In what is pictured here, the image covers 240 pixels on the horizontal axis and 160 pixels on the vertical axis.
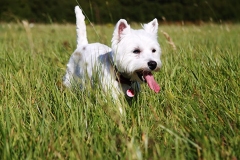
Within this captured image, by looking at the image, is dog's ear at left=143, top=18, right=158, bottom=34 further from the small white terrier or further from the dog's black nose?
the dog's black nose

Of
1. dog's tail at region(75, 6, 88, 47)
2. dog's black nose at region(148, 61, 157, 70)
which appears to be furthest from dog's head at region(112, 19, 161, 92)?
dog's tail at region(75, 6, 88, 47)

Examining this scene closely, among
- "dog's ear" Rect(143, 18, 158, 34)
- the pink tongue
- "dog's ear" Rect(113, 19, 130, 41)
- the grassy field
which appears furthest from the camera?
"dog's ear" Rect(143, 18, 158, 34)

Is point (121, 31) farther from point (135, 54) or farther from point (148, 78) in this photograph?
point (148, 78)

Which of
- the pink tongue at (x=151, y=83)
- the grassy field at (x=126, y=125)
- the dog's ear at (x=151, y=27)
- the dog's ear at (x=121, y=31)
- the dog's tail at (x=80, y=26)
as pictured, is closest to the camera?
the grassy field at (x=126, y=125)

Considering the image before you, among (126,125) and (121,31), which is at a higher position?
(121,31)

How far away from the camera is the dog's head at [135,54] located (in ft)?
12.0

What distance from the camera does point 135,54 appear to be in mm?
3803

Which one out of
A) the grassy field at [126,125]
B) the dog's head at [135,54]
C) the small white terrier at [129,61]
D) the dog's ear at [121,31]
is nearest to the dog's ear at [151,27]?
the small white terrier at [129,61]

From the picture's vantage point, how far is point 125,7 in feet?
86.1

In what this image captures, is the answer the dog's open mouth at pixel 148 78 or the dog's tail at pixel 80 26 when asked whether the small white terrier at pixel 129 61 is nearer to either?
the dog's open mouth at pixel 148 78

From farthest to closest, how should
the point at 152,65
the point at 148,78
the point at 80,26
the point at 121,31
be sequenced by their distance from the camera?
1. the point at 80,26
2. the point at 121,31
3. the point at 148,78
4. the point at 152,65

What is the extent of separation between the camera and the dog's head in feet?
12.0

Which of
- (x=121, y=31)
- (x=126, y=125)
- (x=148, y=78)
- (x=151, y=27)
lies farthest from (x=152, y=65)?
(x=126, y=125)

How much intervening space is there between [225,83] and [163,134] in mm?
1214
